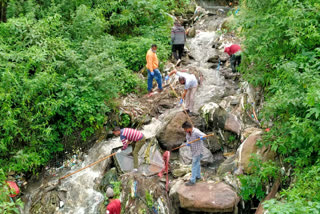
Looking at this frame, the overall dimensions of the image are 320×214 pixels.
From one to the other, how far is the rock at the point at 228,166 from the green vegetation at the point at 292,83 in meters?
0.79

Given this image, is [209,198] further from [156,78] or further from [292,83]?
[156,78]

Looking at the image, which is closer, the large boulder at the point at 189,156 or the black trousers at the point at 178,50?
the large boulder at the point at 189,156

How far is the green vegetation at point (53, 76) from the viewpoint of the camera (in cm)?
754

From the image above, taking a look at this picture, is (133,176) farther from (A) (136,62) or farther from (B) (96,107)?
(A) (136,62)

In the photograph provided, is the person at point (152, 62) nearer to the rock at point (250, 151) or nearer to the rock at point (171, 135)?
the rock at point (171, 135)

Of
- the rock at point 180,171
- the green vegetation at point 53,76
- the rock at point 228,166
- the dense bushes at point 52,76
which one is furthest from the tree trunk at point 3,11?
the rock at point 228,166

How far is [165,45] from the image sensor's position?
1284cm

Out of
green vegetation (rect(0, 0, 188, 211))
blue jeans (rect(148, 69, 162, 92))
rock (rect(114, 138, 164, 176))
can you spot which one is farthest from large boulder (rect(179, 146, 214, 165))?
blue jeans (rect(148, 69, 162, 92))

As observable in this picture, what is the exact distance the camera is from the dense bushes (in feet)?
24.7

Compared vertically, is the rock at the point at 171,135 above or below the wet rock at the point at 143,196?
above

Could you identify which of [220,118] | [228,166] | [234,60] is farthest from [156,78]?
[228,166]

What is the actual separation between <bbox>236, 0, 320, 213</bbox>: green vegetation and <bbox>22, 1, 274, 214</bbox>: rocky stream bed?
825mm

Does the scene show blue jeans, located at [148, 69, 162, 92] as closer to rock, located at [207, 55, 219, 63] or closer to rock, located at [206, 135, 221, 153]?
rock, located at [206, 135, 221, 153]

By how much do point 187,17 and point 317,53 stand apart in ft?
37.5
